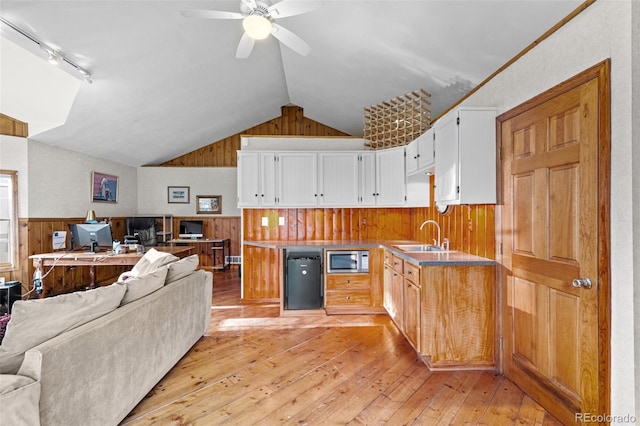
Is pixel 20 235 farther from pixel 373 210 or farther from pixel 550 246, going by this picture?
pixel 550 246

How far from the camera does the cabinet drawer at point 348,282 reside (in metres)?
4.03

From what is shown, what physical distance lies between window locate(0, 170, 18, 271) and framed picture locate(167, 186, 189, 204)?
3.41 meters

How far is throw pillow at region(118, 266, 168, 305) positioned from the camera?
2169mm

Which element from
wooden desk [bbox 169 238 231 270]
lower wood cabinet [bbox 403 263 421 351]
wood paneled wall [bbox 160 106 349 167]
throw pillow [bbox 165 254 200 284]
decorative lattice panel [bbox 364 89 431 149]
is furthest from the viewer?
wood paneled wall [bbox 160 106 349 167]

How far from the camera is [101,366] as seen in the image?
1.73 m

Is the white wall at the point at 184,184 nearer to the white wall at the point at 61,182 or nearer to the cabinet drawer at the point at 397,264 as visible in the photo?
the white wall at the point at 61,182

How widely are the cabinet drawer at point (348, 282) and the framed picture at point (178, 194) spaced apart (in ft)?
18.2

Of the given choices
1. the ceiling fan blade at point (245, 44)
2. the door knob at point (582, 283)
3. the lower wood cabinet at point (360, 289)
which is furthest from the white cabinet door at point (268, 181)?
the door knob at point (582, 283)

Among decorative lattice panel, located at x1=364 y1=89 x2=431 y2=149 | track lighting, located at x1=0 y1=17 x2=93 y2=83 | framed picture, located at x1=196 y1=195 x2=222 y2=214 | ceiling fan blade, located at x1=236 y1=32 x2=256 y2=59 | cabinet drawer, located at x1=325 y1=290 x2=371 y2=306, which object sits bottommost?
cabinet drawer, located at x1=325 y1=290 x2=371 y2=306

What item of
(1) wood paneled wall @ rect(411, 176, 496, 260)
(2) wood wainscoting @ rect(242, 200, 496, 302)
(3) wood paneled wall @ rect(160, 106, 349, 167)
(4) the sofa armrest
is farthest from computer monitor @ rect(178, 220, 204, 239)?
(4) the sofa armrest

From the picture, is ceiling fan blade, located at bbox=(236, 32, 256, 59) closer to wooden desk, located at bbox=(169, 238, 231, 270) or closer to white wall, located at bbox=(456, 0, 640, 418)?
white wall, located at bbox=(456, 0, 640, 418)

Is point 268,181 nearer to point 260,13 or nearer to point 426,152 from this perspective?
point 426,152

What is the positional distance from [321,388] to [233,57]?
454cm

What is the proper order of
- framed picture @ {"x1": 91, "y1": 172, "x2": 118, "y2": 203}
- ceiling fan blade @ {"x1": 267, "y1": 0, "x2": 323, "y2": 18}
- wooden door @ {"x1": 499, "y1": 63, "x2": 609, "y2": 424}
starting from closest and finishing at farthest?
1. wooden door @ {"x1": 499, "y1": 63, "x2": 609, "y2": 424}
2. ceiling fan blade @ {"x1": 267, "y1": 0, "x2": 323, "y2": 18}
3. framed picture @ {"x1": 91, "y1": 172, "x2": 118, "y2": 203}
